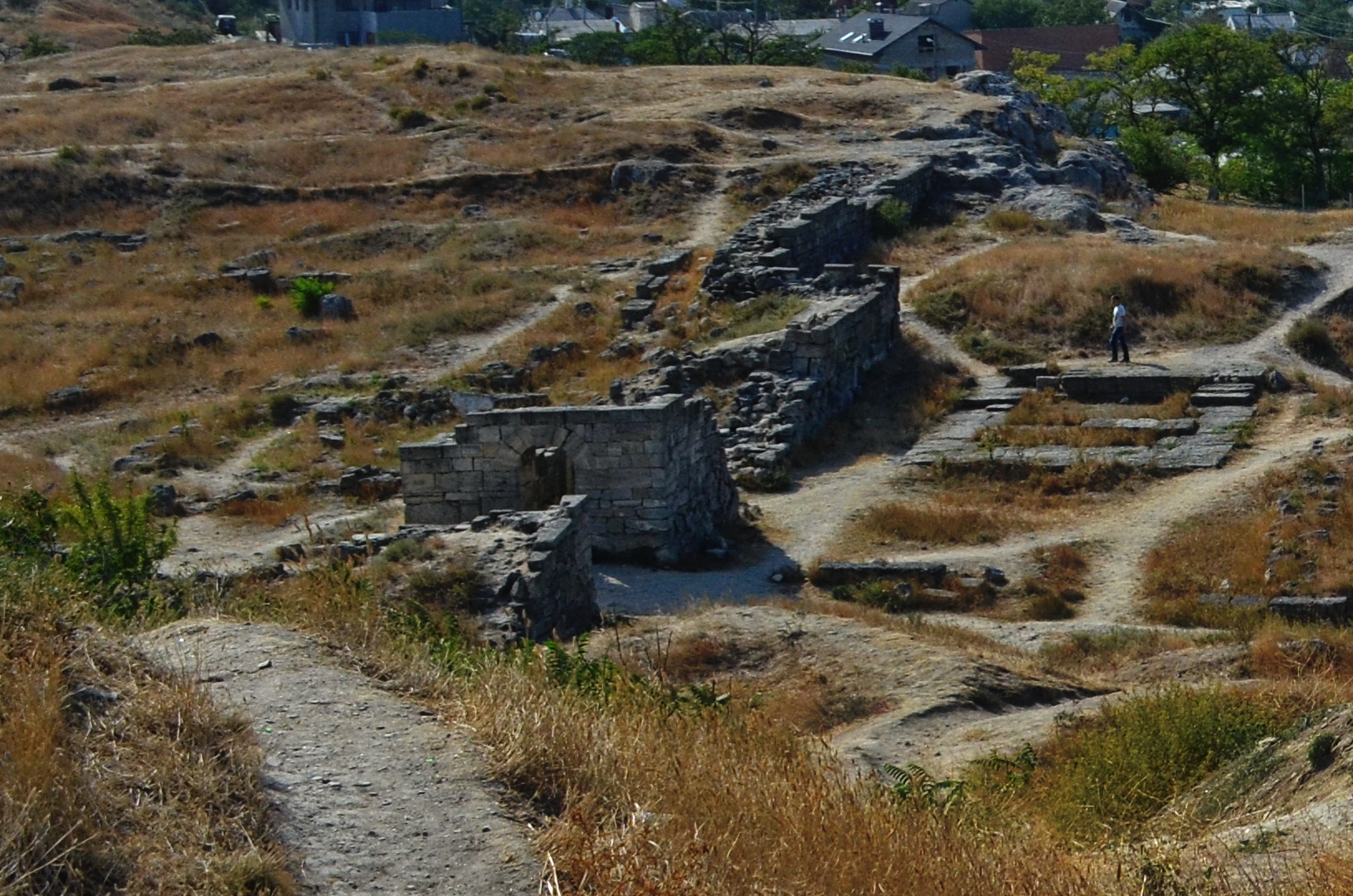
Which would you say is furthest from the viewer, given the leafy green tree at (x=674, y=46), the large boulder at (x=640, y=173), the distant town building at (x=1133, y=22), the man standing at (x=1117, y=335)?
the distant town building at (x=1133, y=22)

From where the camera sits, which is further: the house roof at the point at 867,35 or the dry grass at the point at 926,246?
the house roof at the point at 867,35

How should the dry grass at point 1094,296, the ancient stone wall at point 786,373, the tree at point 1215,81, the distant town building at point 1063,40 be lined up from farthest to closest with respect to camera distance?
the distant town building at point 1063,40
the tree at point 1215,81
the dry grass at point 1094,296
the ancient stone wall at point 786,373

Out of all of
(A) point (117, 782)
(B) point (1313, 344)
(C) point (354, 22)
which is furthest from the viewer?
(C) point (354, 22)

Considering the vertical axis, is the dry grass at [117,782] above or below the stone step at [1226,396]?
above

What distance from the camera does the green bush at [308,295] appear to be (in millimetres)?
29766

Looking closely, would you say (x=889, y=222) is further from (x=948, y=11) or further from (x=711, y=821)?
(x=948, y=11)

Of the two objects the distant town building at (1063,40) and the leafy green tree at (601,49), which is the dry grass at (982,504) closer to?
the leafy green tree at (601,49)

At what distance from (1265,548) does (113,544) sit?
1033 cm

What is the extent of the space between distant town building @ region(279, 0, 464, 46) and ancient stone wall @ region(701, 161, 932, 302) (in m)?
44.9

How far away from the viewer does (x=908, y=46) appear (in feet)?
277

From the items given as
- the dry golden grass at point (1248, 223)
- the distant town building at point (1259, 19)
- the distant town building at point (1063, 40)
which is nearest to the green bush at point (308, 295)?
the dry golden grass at point (1248, 223)

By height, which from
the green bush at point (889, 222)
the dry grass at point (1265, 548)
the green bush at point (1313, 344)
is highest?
the green bush at point (889, 222)

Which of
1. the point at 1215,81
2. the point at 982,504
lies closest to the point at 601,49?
the point at 1215,81

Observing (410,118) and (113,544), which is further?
(410,118)
